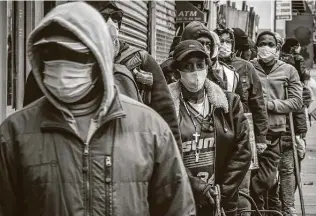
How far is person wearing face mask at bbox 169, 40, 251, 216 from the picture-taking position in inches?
272

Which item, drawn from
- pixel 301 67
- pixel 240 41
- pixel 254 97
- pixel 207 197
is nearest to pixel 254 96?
pixel 254 97

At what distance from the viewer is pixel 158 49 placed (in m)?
17.2

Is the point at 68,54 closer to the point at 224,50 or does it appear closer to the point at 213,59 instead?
the point at 213,59

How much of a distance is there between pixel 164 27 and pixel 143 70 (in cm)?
1185

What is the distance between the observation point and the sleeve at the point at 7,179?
13.1ft

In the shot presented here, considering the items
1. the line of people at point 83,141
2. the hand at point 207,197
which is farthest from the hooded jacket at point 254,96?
the line of people at point 83,141

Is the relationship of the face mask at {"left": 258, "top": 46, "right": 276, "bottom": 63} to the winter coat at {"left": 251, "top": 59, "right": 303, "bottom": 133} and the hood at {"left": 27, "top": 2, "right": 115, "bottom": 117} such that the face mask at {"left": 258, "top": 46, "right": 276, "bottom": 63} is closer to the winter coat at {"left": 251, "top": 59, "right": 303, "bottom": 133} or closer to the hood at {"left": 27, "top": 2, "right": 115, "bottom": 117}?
the winter coat at {"left": 251, "top": 59, "right": 303, "bottom": 133}

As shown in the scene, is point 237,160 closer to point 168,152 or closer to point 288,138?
point 168,152

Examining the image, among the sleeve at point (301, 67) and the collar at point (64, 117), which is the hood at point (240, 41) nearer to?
the sleeve at point (301, 67)

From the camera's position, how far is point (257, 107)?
32.4 feet

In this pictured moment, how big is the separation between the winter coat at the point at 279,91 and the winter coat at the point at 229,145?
3.74m

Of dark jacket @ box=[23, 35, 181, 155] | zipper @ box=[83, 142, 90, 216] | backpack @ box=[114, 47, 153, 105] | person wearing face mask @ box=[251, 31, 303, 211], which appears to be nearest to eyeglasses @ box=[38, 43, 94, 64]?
zipper @ box=[83, 142, 90, 216]

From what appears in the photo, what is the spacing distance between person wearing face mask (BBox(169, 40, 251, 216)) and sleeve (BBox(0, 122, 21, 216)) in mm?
2814

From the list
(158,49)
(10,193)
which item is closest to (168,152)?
(10,193)
